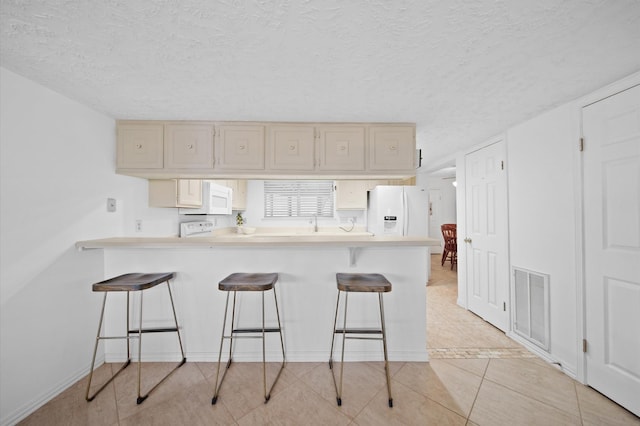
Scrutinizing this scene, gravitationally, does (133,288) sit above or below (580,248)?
below

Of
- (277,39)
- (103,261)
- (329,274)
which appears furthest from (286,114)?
(103,261)

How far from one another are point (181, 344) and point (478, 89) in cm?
310

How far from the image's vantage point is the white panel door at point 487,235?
8.25 feet

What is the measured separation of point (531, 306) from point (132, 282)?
3421mm

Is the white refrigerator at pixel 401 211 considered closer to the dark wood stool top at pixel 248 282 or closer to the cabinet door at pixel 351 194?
the cabinet door at pixel 351 194

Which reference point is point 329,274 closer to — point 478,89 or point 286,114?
point 286,114

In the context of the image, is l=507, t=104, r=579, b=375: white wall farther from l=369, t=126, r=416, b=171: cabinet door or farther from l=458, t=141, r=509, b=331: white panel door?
l=369, t=126, r=416, b=171: cabinet door

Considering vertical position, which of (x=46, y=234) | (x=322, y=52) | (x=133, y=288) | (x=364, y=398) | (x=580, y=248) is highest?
(x=322, y=52)

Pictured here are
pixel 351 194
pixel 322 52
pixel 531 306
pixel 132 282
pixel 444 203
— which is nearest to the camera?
pixel 322 52

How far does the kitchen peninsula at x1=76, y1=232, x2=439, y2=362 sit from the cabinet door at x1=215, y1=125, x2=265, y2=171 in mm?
750

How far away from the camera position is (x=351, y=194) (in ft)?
14.2

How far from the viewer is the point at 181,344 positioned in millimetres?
2002

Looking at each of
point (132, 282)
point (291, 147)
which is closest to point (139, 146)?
point (132, 282)

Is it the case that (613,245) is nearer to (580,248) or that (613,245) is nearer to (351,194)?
(580,248)
